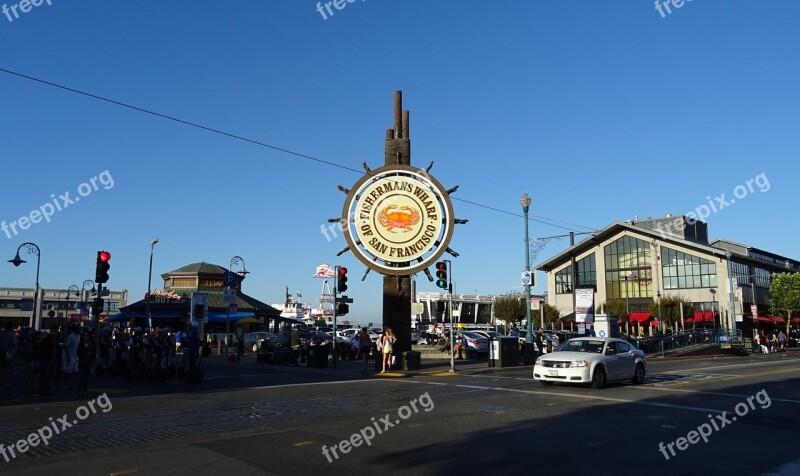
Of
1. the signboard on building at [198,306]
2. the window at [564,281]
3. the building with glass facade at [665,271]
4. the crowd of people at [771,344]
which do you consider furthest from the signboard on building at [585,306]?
the window at [564,281]

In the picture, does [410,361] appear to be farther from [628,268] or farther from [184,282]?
[628,268]

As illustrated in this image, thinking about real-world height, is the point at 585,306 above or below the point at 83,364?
above

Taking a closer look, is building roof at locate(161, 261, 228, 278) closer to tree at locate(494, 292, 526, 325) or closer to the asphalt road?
tree at locate(494, 292, 526, 325)

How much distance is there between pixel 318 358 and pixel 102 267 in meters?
10.3

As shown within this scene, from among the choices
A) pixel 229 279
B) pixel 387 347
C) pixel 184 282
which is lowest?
pixel 387 347

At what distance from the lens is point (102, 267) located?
17141 mm

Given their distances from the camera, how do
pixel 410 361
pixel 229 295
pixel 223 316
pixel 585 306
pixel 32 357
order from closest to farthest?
1. pixel 32 357
2. pixel 410 361
3. pixel 229 295
4. pixel 585 306
5. pixel 223 316

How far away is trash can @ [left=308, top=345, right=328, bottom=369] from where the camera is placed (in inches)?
997

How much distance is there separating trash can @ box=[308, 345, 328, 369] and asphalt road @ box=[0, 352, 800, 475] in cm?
714

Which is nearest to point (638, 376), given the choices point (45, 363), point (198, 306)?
point (45, 363)

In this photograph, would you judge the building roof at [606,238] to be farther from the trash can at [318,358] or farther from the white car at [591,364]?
the white car at [591,364]

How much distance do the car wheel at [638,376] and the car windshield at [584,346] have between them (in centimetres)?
173

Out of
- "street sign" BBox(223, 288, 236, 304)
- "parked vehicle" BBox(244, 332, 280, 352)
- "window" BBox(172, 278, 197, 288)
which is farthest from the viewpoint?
"window" BBox(172, 278, 197, 288)

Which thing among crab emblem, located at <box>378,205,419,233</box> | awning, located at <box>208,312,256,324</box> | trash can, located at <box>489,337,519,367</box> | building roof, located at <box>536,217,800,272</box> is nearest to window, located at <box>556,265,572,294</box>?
building roof, located at <box>536,217,800,272</box>
